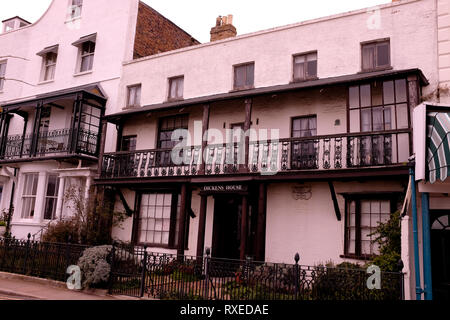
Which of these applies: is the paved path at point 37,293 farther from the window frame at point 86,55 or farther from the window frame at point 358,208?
the window frame at point 86,55

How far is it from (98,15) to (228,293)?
16083 mm

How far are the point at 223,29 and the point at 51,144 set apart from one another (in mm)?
9421

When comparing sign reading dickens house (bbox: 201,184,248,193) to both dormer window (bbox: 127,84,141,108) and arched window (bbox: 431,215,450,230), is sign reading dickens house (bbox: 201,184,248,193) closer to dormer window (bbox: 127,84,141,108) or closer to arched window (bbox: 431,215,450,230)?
arched window (bbox: 431,215,450,230)

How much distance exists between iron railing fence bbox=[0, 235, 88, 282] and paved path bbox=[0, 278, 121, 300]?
505mm

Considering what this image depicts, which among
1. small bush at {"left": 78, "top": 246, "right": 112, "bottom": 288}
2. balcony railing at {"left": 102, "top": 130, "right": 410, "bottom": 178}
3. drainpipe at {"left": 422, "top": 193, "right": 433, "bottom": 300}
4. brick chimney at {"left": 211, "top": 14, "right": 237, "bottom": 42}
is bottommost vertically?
small bush at {"left": 78, "top": 246, "right": 112, "bottom": 288}

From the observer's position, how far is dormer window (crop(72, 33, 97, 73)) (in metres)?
20.1

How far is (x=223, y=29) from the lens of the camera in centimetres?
1884

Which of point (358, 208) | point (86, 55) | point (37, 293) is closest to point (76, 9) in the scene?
point (86, 55)

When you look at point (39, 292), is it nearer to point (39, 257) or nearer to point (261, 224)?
point (39, 257)

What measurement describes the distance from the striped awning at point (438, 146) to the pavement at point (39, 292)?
25.3 feet

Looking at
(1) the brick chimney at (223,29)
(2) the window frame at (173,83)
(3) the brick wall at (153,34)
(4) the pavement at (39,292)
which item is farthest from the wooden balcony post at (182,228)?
(3) the brick wall at (153,34)

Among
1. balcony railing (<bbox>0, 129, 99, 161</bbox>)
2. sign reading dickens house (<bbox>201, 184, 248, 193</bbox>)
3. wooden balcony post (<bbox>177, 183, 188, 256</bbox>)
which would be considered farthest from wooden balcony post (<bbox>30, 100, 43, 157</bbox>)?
sign reading dickens house (<bbox>201, 184, 248, 193</bbox>)

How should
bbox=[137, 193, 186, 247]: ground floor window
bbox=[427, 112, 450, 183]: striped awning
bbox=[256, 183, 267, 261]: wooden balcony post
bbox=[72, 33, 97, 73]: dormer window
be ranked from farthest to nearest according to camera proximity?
bbox=[72, 33, 97, 73]: dormer window, bbox=[137, 193, 186, 247]: ground floor window, bbox=[256, 183, 267, 261]: wooden balcony post, bbox=[427, 112, 450, 183]: striped awning

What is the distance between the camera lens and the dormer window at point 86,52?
65.9ft
